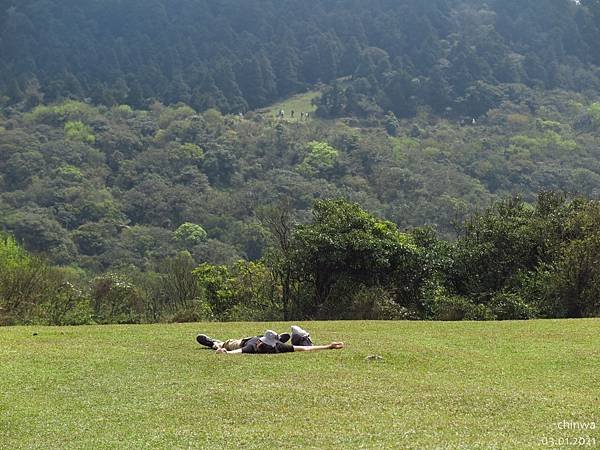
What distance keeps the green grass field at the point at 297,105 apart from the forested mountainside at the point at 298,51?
9.58 feet

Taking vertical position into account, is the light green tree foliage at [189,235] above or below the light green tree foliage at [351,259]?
below

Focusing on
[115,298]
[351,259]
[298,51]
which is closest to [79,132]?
[298,51]

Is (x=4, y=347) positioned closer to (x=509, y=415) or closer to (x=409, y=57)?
(x=509, y=415)

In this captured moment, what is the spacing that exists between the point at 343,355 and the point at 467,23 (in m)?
178

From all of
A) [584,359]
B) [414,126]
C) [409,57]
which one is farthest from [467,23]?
[584,359]

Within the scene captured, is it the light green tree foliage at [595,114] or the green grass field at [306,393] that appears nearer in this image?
the green grass field at [306,393]

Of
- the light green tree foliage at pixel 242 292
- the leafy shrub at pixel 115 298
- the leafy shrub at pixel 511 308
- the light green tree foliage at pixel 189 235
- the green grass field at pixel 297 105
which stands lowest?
the light green tree foliage at pixel 189 235

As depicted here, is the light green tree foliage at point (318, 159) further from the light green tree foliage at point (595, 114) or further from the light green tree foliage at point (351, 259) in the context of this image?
the light green tree foliage at point (351, 259)

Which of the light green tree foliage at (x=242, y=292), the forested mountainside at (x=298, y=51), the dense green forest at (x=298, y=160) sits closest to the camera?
the dense green forest at (x=298, y=160)

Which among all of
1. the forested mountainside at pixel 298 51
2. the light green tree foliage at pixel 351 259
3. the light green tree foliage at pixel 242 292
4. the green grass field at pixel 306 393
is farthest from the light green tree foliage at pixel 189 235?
the green grass field at pixel 306 393

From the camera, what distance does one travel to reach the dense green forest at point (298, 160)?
84.5 feet

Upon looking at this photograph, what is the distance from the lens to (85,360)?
1325 centimetres

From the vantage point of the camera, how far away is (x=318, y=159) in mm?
116562

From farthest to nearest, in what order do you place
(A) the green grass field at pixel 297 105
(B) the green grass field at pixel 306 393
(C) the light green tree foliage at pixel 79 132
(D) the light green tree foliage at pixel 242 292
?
(A) the green grass field at pixel 297 105
(C) the light green tree foliage at pixel 79 132
(D) the light green tree foliage at pixel 242 292
(B) the green grass field at pixel 306 393
